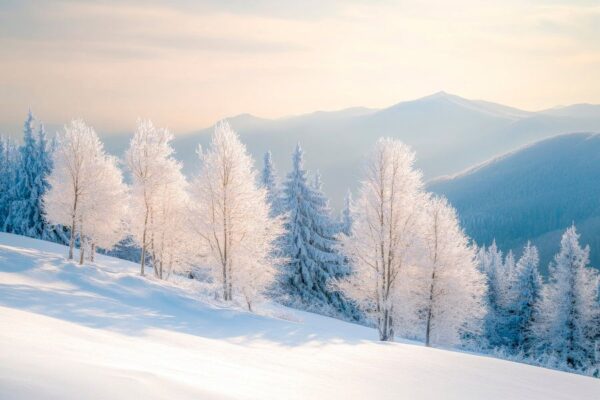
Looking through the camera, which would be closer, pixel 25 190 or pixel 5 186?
pixel 25 190

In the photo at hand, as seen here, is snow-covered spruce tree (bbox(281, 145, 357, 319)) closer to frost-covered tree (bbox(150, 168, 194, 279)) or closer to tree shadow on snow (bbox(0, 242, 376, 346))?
frost-covered tree (bbox(150, 168, 194, 279))

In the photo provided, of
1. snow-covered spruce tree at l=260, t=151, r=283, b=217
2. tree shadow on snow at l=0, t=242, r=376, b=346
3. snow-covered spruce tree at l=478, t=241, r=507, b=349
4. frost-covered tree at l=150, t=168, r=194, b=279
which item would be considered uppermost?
snow-covered spruce tree at l=260, t=151, r=283, b=217

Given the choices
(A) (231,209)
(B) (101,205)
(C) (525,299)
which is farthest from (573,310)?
(B) (101,205)

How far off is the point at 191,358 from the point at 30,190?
155ft

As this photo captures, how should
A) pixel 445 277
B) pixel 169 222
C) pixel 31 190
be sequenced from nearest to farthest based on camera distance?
pixel 445 277 → pixel 169 222 → pixel 31 190

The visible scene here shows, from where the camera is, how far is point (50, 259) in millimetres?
21672

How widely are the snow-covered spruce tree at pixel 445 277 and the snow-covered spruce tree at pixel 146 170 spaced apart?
1689 cm

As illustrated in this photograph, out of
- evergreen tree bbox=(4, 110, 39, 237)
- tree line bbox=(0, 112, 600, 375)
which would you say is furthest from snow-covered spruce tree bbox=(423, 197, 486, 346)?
evergreen tree bbox=(4, 110, 39, 237)

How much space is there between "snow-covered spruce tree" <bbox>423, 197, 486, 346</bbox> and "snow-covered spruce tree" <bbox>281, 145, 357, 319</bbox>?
46.3ft

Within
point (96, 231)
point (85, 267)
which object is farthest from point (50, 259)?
point (96, 231)

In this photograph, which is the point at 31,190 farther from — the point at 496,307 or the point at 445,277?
the point at 496,307

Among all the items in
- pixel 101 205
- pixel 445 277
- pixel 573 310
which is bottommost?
pixel 573 310

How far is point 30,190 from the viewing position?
152 ft

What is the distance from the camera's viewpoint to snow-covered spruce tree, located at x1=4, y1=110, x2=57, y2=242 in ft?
151
